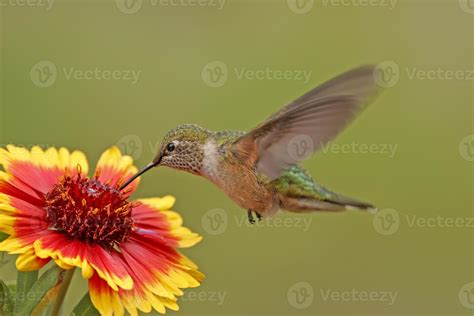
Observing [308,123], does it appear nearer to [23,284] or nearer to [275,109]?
[23,284]

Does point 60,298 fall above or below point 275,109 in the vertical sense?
below

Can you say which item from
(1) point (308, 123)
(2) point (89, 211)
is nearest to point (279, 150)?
(1) point (308, 123)

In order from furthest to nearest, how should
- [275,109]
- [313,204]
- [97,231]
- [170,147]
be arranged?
[275,109] → [313,204] → [170,147] → [97,231]

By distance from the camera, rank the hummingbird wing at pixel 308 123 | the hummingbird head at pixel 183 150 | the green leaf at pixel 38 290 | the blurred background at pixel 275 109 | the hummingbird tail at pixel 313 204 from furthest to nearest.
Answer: the blurred background at pixel 275 109, the hummingbird tail at pixel 313 204, the hummingbird head at pixel 183 150, the hummingbird wing at pixel 308 123, the green leaf at pixel 38 290

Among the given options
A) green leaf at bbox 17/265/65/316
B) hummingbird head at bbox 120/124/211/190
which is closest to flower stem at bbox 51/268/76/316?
green leaf at bbox 17/265/65/316

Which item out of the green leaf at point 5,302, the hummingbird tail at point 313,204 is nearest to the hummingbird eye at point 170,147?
the hummingbird tail at point 313,204

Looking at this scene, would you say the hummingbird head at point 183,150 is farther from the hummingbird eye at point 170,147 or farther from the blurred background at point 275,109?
the blurred background at point 275,109

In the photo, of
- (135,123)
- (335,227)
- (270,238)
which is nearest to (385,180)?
(335,227)
